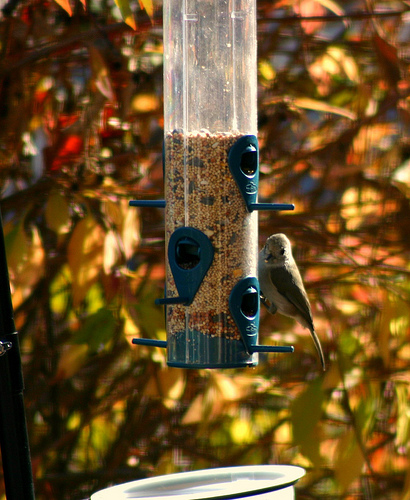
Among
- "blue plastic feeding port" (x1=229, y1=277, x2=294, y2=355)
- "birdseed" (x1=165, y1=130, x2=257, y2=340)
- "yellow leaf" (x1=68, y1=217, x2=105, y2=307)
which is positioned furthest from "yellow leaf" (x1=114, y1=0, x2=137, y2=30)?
"blue plastic feeding port" (x1=229, y1=277, x2=294, y2=355)

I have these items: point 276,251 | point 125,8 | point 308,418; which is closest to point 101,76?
point 125,8

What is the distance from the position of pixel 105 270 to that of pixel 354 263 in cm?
90

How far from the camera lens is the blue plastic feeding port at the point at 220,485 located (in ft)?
4.68

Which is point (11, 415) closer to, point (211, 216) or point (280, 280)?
point (211, 216)

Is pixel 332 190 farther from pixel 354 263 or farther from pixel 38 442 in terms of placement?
pixel 38 442

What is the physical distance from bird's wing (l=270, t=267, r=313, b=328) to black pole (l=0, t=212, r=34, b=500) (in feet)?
3.05

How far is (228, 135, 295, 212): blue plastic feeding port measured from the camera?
203cm

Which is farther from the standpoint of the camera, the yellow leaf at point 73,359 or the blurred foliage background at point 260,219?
the blurred foliage background at point 260,219

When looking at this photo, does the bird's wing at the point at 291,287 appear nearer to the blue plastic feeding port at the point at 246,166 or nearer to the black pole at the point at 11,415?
the blue plastic feeding port at the point at 246,166

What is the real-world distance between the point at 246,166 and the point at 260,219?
2.96 ft

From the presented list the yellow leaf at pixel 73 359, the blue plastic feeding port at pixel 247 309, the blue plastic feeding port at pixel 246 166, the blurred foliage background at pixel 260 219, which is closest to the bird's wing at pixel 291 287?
the blue plastic feeding port at pixel 247 309

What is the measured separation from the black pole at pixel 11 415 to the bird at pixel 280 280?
3.00 feet

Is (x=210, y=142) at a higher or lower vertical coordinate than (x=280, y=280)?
higher

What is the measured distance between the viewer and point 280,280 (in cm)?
224
